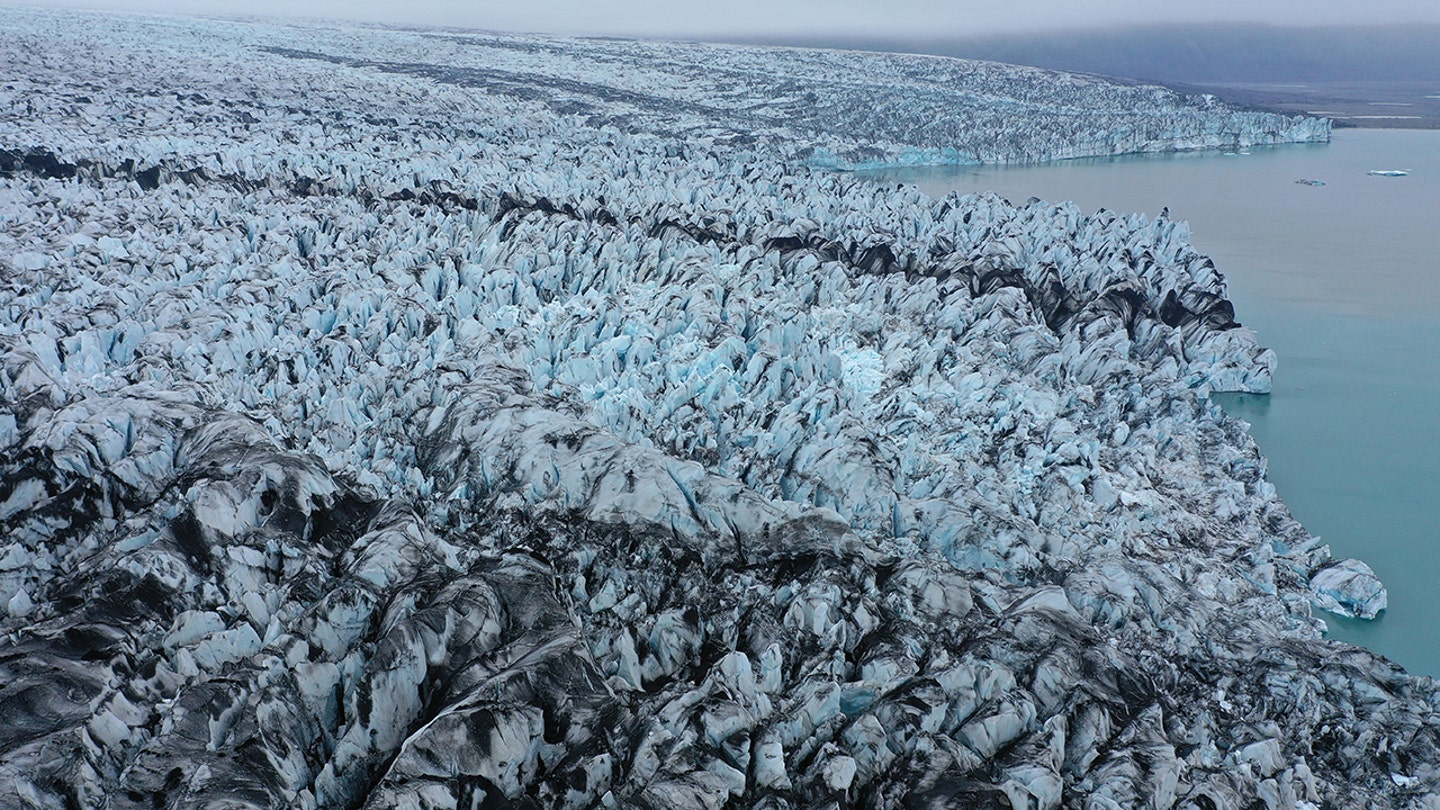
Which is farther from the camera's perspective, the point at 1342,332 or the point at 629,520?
the point at 1342,332

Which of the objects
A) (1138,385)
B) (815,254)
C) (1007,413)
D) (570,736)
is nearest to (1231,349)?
(1138,385)

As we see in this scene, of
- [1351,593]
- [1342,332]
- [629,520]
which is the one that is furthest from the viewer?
[1342,332]

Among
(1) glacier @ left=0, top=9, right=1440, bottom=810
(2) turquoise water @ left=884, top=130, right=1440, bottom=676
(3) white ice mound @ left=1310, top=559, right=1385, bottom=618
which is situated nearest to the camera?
(1) glacier @ left=0, top=9, right=1440, bottom=810

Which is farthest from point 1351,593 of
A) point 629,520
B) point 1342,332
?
point 1342,332

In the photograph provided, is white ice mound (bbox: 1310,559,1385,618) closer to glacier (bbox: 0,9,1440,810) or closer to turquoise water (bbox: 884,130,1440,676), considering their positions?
glacier (bbox: 0,9,1440,810)

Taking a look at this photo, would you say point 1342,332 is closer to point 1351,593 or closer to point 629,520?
point 1351,593

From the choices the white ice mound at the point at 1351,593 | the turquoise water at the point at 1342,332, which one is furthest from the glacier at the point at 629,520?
the turquoise water at the point at 1342,332

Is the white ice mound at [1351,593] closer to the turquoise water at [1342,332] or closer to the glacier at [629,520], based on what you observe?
the glacier at [629,520]

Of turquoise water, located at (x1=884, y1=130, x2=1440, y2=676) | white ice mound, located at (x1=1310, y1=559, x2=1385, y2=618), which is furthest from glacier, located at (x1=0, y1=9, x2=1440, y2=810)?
turquoise water, located at (x1=884, y1=130, x2=1440, y2=676)
